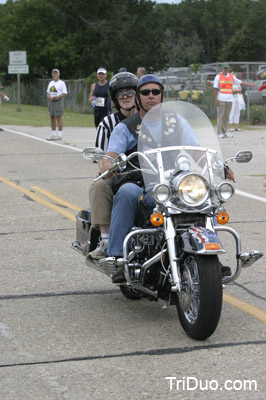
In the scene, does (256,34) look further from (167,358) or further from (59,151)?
(167,358)

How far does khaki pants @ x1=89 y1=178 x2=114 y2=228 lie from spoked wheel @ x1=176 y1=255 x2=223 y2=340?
0.91 meters

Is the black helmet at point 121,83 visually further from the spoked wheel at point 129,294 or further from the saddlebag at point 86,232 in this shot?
the spoked wheel at point 129,294

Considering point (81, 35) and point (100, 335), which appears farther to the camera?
point (81, 35)

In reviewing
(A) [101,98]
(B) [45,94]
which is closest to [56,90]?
(A) [101,98]

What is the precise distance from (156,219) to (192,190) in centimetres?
30

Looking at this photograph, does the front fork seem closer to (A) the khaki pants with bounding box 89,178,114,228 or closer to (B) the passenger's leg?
(B) the passenger's leg

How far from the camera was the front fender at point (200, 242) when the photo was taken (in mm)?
4766

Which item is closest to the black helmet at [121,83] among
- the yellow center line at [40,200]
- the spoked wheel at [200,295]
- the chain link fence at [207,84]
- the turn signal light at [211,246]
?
the spoked wheel at [200,295]

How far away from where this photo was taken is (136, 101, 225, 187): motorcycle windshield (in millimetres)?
5227

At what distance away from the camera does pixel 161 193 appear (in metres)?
4.96

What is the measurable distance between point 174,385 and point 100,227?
1.78 meters

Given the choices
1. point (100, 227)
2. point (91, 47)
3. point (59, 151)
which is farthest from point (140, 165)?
point (91, 47)

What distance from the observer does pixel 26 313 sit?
5.76 m

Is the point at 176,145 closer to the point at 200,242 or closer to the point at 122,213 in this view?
the point at 122,213
